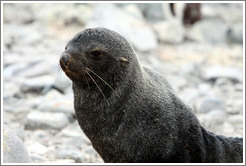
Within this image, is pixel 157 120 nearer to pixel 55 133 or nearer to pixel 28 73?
pixel 55 133

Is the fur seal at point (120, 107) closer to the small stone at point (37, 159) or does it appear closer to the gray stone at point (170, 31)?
the small stone at point (37, 159)

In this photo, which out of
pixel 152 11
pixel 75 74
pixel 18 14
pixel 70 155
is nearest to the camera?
pixel 75 74

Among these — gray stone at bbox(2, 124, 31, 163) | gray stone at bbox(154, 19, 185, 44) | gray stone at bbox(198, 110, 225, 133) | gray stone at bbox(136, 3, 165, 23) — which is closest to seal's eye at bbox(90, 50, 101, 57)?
gray stone at bbox(2, 124, 31, 163)

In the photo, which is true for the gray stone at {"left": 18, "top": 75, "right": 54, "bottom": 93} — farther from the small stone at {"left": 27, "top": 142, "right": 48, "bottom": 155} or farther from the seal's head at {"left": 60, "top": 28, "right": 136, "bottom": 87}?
the seal's head at {"left": 60, "top": 28, "right": 136, "bottom": 87}

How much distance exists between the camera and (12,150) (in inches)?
210

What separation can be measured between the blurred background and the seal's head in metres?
1.19

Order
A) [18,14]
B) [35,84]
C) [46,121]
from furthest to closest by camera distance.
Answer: [18,14] < [35,84] < [46,121]

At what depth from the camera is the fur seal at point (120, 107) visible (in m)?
5.03

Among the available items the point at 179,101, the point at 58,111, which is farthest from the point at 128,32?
the point at 179,101

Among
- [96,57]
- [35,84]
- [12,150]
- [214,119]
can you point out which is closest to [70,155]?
[12,150]

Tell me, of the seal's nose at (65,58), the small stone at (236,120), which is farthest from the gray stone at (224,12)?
the seal's nose at (65,58)

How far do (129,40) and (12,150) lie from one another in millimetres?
7804

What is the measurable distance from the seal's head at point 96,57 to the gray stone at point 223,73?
630cm

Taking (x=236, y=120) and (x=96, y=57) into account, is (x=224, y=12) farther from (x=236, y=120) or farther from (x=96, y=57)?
(x=96, y=57)
